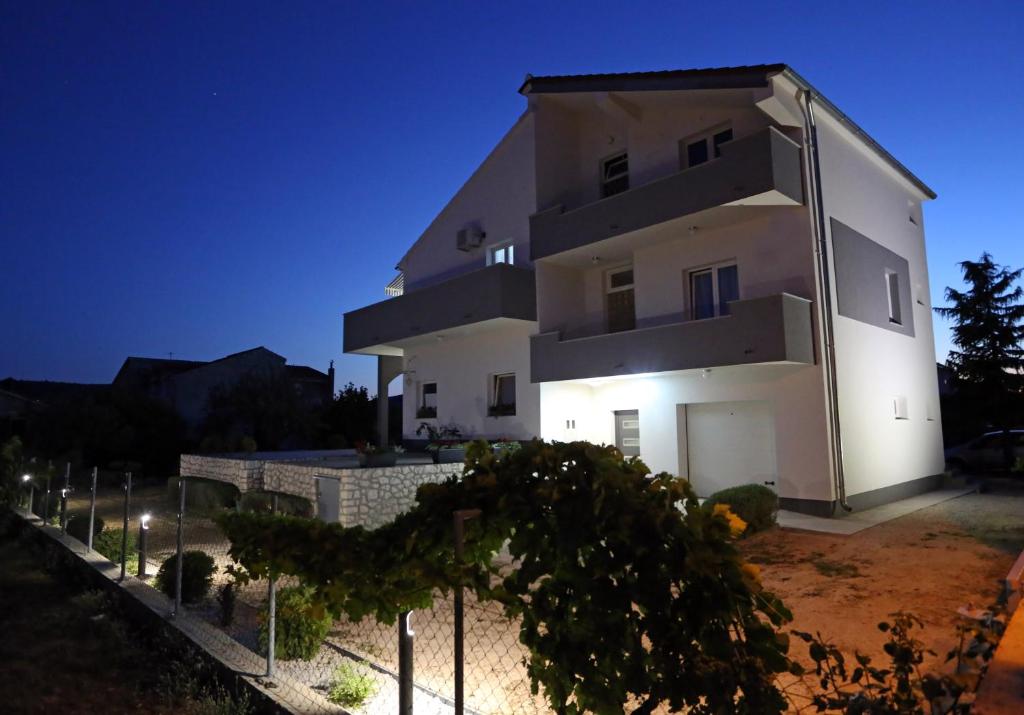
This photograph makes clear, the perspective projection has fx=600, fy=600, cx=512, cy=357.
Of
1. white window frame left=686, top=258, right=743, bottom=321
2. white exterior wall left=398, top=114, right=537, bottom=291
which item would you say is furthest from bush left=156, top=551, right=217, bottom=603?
white exterior wall left=398, top=114, right=537, bottom=291

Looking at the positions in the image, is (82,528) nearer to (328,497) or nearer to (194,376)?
(328,497)

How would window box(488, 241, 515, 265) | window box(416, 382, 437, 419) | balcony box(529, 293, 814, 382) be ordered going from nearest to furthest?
balcony box(529, 293, 814, 382)
window box(488, 241, 515, 265)
window box(416, 382, 437, 419)

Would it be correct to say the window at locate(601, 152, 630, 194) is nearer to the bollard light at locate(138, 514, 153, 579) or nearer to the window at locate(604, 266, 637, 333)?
the window at locate(604, 266, 637, 333)

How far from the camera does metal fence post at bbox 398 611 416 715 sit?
2.82 m

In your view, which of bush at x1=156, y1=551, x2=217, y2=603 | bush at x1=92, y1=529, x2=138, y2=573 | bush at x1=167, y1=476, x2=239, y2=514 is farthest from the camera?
bush at x1=167, y1=476, x2=239, y2=514

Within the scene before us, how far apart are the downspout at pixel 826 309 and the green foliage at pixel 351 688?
9.54 m

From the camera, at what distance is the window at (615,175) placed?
15089mm

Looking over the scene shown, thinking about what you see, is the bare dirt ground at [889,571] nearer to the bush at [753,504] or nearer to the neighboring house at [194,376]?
the bush at [753,504]

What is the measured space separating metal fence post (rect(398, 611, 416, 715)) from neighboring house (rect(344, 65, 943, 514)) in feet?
30.7

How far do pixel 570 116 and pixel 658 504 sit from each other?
1634 cm

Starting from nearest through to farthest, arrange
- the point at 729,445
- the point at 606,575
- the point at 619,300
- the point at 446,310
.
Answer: the point at 606,575 < the point at 729,445 < the point at 619,300 < the point at 446,310

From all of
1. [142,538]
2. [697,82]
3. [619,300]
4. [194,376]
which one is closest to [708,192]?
[697,82]

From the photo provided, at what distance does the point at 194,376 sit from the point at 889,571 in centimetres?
3364

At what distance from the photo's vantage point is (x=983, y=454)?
61.1 feet
